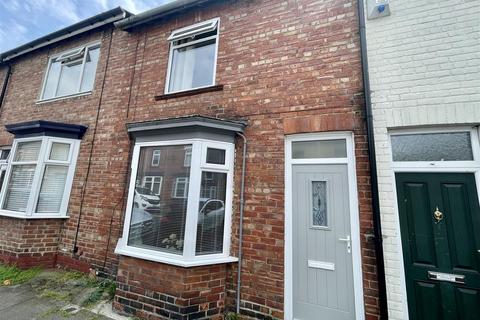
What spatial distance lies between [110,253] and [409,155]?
18.3 ft

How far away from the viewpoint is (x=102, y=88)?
20.1 ft

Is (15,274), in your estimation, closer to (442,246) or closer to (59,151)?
(59,151)

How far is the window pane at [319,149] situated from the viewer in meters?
3.58

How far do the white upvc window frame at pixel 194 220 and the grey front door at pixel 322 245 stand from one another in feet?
3.49

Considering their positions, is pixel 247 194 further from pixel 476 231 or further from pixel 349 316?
pixel 476 231

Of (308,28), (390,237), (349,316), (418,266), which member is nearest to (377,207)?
(390,237)

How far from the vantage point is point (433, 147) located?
10.5ft

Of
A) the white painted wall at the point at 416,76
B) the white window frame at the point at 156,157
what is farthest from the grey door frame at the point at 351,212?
the white window frame at the point at 156,157

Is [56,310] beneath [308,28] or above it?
beneath

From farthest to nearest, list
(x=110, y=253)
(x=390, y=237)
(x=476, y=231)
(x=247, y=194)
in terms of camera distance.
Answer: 1. (x=110, y=253)
2. (x=247, y=194)
3. (x=390, y=237)
4. (x=476, y=231)

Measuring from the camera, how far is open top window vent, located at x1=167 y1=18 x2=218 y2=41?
5.12 metres

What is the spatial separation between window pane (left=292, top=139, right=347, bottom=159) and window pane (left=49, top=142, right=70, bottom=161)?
5623mm

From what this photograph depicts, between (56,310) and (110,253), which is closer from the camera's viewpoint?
(56,310)

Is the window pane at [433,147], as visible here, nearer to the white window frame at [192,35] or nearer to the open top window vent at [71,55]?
the white window frame at [192,35]
